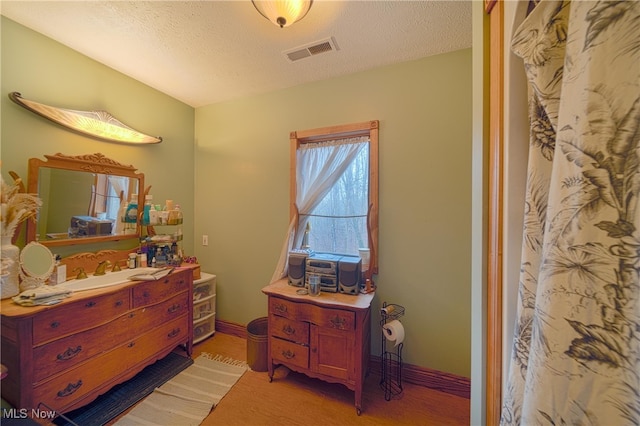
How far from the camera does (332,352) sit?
1626 mm

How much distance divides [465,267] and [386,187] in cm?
85

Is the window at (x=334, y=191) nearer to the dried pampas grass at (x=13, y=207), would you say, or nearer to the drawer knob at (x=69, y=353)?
the drawer knob at (x=69, y=353)

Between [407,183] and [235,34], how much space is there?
5.49ft

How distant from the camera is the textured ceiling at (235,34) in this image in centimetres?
138

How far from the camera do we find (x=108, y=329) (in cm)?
154

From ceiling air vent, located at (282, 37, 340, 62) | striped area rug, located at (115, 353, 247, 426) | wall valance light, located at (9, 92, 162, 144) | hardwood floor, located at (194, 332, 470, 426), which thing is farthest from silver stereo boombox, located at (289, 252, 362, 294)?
wall valance light, located at (9, 92, 162, 144)

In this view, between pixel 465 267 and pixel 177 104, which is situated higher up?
pixel 177 104

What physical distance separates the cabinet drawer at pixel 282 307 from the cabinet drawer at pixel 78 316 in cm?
103

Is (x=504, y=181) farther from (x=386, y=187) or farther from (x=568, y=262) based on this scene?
(x=386, y=187)

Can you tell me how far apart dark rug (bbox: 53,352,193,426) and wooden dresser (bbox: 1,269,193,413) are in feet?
0.44

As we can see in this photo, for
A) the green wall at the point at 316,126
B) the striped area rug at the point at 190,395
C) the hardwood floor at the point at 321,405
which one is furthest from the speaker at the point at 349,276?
the striped area rug at the point at 190,395

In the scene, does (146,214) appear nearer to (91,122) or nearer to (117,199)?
(117,199)

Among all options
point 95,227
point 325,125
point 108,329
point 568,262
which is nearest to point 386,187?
point 325,125

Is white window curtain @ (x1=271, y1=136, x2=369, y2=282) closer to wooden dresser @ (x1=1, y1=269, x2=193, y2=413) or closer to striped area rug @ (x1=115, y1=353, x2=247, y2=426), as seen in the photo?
striped area rug @ (x1=115, y1=353, x2=247, y2=426)
